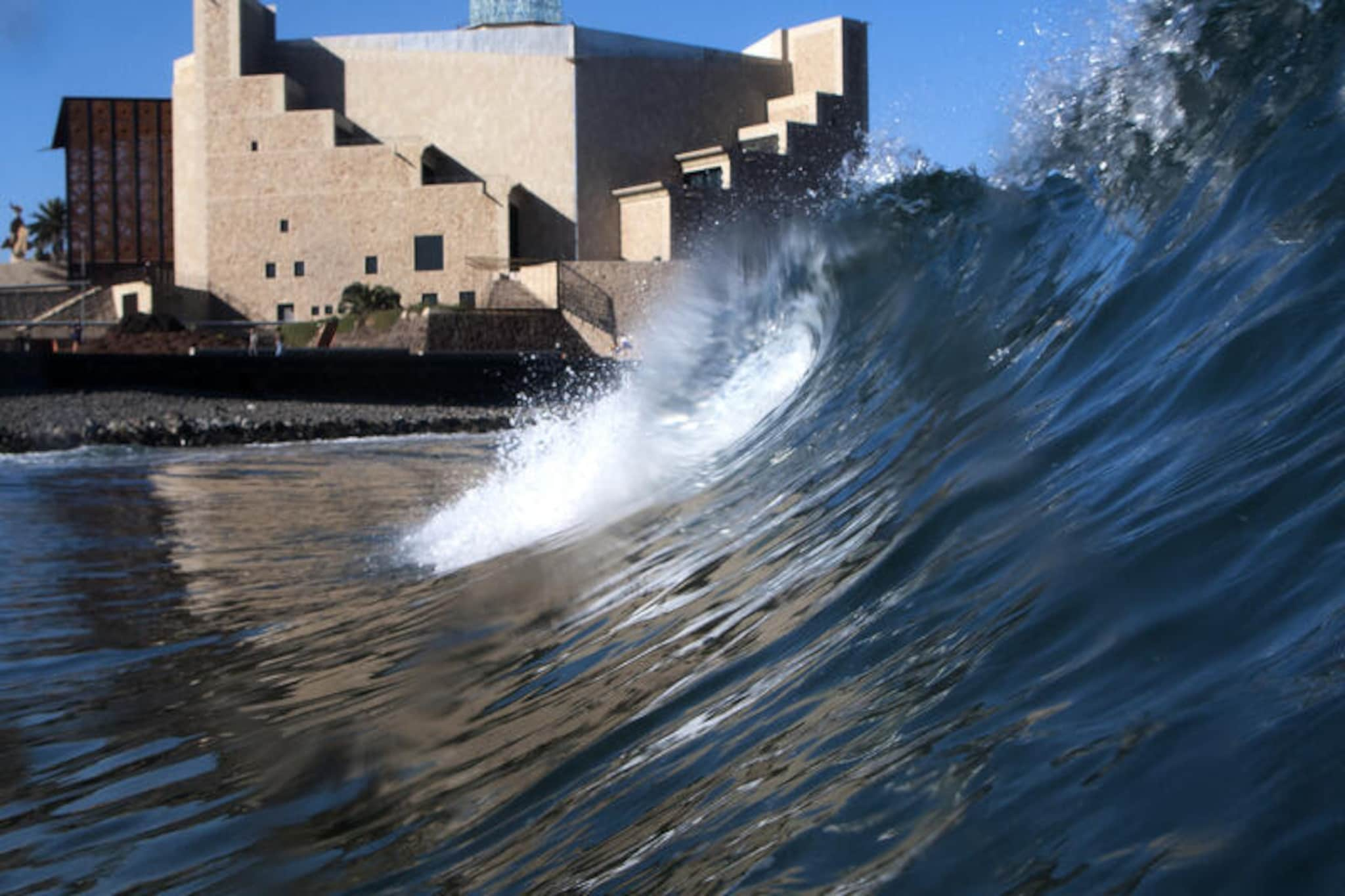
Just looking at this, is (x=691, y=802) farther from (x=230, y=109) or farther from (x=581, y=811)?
(x=230, y=109)

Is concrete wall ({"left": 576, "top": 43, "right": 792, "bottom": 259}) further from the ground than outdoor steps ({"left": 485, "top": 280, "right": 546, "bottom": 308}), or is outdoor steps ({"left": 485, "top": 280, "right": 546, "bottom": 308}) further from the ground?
concrete wall ({"left": 576, "top": 43, "right": 792, "bottom": 259})

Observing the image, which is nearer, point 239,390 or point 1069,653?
point 1069,653

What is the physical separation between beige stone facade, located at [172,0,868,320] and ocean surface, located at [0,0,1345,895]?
126ft

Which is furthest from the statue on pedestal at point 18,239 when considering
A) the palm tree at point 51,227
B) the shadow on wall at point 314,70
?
the shadow on wall at point 314,70

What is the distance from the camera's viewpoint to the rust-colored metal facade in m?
53.0

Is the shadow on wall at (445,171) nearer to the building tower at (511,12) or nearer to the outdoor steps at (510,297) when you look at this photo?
the outdoor steps at (510,297)

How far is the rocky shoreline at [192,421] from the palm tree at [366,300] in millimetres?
13748

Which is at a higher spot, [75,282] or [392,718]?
[75,282]

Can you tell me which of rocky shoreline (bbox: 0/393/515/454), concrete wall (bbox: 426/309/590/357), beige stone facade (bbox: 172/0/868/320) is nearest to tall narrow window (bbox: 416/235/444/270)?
beige stone facade (bbox: 172/0/868/320)

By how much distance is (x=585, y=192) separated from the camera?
4503 cm

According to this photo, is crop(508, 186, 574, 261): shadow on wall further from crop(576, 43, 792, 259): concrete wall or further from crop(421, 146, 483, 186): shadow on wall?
crop(421, 146, 483, 186): shadow on wall

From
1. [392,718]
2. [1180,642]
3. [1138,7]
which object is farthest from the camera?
[1138,7]

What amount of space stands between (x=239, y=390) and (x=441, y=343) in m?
10.5

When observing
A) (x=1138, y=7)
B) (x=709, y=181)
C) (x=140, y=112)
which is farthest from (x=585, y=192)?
(x=1138, y=7)
